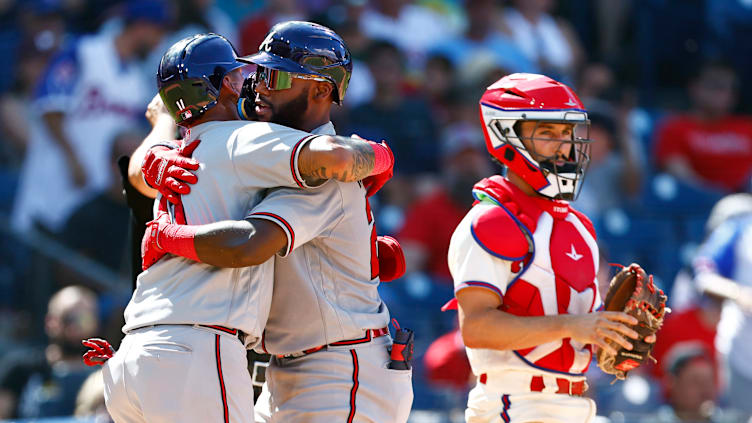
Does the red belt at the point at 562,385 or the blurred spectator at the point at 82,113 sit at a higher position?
the red belt at the point at 562,385

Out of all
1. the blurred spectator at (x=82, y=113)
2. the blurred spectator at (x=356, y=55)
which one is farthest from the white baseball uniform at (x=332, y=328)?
the blurred spectator at (x=356, y=55)

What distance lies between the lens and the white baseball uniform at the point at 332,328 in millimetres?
3537

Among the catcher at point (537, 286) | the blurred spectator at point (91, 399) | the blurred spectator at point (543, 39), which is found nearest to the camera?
the catcher at point (537, 286)

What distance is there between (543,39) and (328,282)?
7755mm

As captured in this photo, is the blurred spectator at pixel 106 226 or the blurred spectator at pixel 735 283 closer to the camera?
the blurred spectator at pixel 735 283

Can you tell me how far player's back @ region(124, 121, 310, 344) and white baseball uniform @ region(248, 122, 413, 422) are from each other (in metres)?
0.11

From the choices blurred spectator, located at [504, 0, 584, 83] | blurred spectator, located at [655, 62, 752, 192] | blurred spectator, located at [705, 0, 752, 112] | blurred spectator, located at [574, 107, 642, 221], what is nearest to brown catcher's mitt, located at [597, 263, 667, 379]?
blurred spectator, located at [574, 107, 642, 221]

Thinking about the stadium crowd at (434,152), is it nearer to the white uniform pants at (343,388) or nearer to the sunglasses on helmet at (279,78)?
the white uniform pants at (343,388)

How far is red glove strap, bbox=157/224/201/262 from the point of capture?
11.0 feet

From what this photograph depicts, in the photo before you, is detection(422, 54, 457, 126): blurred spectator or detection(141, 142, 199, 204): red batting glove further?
detection(422, 54, 457, 126): blurred spectator

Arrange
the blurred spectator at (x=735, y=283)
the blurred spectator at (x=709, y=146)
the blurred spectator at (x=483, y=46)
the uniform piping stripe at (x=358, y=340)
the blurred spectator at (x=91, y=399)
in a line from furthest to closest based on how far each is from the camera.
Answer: the blurred spectator at (x=483, y=46) < the blurred spectator at (x=709, y=146) < the blurred spectator at (x=735, y=283) < the blurred spectator at (x=91, y=399) < the uniform piping stripe at (x=358, y=340)

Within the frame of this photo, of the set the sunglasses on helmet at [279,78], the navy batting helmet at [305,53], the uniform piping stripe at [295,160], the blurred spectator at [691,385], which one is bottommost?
the blurred spectator at [691,385]

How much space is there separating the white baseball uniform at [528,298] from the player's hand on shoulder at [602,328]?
160 millimetres

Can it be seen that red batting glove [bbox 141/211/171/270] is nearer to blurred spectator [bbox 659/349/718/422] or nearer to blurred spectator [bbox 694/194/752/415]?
blurred spectator [bbox 659/349/718/422]
